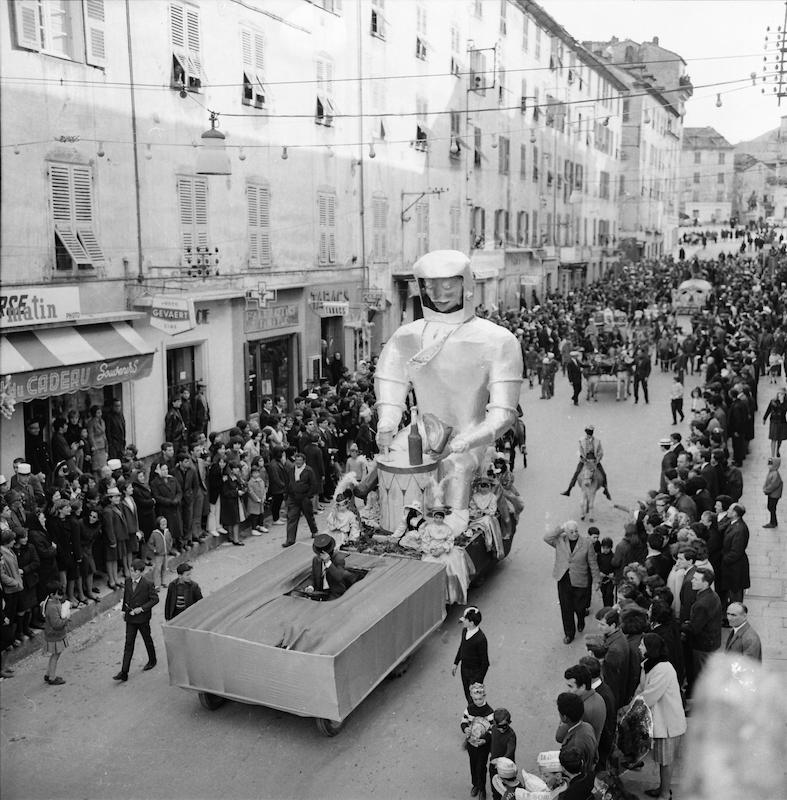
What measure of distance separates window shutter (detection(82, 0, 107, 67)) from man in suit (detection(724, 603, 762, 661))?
13482 mm

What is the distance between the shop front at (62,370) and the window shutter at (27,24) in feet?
14.3

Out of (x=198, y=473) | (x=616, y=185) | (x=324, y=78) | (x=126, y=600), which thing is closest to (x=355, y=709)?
(x=126, y=600)

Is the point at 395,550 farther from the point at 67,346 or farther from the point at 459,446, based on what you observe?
the point at 67,346

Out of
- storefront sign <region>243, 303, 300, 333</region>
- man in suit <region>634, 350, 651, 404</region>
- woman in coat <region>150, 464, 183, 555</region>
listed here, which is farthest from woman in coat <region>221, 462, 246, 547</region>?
man in suit <region>634, 350, 651, 404</region>

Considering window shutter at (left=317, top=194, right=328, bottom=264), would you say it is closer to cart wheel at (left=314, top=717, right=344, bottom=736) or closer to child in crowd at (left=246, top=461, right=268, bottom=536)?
child in crowd at (left=246, top=461, right=268, bottom=536)

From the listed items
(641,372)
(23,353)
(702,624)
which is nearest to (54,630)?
(702,624)

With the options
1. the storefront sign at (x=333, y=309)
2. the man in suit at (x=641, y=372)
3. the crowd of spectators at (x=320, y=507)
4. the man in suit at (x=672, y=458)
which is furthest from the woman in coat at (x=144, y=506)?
the man in suit at (x=641, y=372)

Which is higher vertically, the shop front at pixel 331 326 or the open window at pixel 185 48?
the open window at pixel 185 48

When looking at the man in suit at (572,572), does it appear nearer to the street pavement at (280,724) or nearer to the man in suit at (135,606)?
the street pavement at (280,724)

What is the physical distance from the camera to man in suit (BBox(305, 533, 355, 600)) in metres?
9.49

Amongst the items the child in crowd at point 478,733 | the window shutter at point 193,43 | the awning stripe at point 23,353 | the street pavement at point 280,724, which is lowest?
the street pavement at point 280,724

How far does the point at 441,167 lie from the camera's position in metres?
33.5

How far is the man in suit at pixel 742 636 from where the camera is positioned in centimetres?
803

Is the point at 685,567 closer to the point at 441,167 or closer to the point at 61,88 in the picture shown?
the point at 61,88
